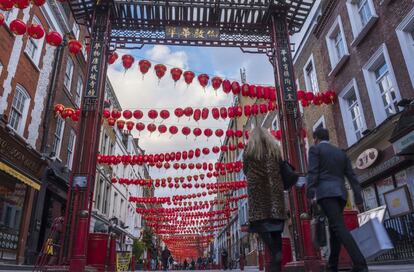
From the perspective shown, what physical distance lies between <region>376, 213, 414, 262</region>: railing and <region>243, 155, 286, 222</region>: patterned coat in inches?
296

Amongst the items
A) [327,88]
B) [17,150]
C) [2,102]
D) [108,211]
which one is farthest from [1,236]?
[108,211]

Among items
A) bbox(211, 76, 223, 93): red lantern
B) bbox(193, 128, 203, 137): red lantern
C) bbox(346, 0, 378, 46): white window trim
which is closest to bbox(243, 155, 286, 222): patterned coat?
bbox(211, 76, 223, 93): red lantern

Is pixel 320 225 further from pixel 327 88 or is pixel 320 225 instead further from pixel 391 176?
pixel 327 88

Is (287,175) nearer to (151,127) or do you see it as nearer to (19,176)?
(19,176)

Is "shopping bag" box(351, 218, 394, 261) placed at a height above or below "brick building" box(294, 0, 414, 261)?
below

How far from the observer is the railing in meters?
9.53

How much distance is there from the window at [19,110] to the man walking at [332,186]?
40.3 feet

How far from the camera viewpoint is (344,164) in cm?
427

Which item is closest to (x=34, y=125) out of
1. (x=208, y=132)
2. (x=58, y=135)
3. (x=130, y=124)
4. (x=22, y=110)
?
(x=22, y=110)

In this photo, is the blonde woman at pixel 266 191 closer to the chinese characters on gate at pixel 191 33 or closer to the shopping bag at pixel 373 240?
the shopping bag at pixel 373 240

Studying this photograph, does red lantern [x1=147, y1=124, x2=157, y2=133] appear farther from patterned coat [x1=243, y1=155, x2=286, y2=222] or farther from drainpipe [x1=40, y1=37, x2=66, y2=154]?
patterned coat [x1=243, y1=155, x2=286, y2=222]

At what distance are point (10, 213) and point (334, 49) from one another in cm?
1501

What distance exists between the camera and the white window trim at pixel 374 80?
36.8 ft

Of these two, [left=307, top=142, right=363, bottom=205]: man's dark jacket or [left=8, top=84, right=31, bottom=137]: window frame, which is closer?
[left=307, top=142, right=363, bottom=205]: man's dark jacket
